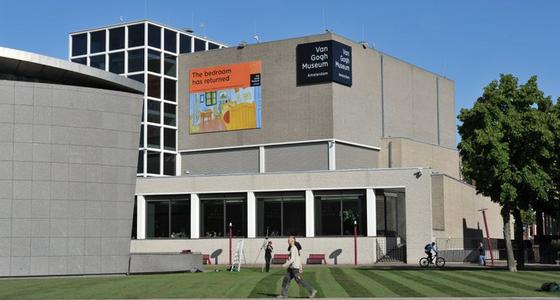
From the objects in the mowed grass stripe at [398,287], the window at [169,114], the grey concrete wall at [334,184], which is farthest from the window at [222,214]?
the mowed grass stripe at [398,287]

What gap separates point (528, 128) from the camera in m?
41.0

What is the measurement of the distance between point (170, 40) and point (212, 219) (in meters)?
28.3

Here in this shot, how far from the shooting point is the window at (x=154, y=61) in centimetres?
7956

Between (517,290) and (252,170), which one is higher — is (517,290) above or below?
below

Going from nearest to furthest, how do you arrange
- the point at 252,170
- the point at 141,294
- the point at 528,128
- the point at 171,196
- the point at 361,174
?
1. the point at 141,294
2. the point at 528,128
3. the point at 361,174
4. the point at 171,196
5. the point at 252,170

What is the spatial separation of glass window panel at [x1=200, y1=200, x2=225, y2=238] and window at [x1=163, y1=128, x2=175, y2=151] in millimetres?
18746

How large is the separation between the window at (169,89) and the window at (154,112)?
1127mm

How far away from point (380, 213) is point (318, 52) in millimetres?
17670

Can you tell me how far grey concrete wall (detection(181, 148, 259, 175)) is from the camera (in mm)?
71500

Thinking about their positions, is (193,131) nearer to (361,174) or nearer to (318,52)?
(318,52)

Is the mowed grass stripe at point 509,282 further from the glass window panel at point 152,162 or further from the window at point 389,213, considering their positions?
the glass window panel at point 152,162

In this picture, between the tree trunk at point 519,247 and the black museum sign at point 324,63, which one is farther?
the black museum sign at point 324,63

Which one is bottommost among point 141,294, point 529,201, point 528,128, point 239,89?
point 141,294

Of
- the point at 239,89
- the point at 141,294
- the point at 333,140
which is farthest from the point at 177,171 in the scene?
the point at 141,294
